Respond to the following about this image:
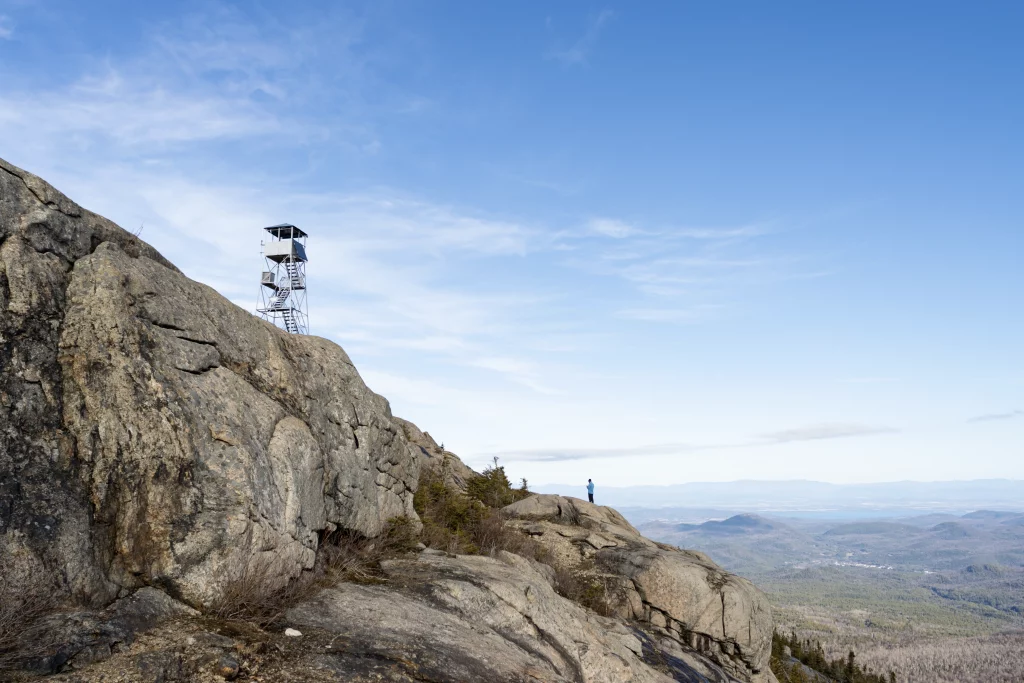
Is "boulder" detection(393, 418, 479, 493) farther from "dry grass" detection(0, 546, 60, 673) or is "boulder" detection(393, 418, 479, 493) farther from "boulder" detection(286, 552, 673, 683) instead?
"dry grass" detection(0, 546, 60, 673)

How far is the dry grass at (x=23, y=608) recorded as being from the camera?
25.1 feet

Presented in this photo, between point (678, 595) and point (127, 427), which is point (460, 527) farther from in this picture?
point (127, 427)

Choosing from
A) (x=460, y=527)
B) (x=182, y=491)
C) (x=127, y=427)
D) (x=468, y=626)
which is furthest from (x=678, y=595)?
(x=127, y=427)

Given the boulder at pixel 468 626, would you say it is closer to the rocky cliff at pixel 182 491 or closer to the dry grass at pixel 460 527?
the rocky cliff at pixel 182 491

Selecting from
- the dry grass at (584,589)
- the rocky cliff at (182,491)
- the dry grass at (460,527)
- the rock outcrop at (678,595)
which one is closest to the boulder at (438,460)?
the dry grass at (460,527)

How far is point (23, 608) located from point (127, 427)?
8.90ft

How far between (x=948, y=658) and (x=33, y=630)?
236610mm

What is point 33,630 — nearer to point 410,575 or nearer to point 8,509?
point 8,509

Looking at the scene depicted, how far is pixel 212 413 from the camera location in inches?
429

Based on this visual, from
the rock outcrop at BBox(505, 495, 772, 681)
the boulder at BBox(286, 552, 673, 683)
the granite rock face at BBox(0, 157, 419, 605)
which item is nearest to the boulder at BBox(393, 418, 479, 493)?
the rock outcrop at BBox(505, 495, 772, 681)

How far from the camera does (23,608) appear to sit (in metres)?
8.16

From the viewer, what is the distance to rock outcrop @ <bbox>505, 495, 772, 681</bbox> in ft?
76.2

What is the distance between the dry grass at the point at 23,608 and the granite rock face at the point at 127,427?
204 mm

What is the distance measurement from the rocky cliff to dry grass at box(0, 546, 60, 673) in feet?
0.17
